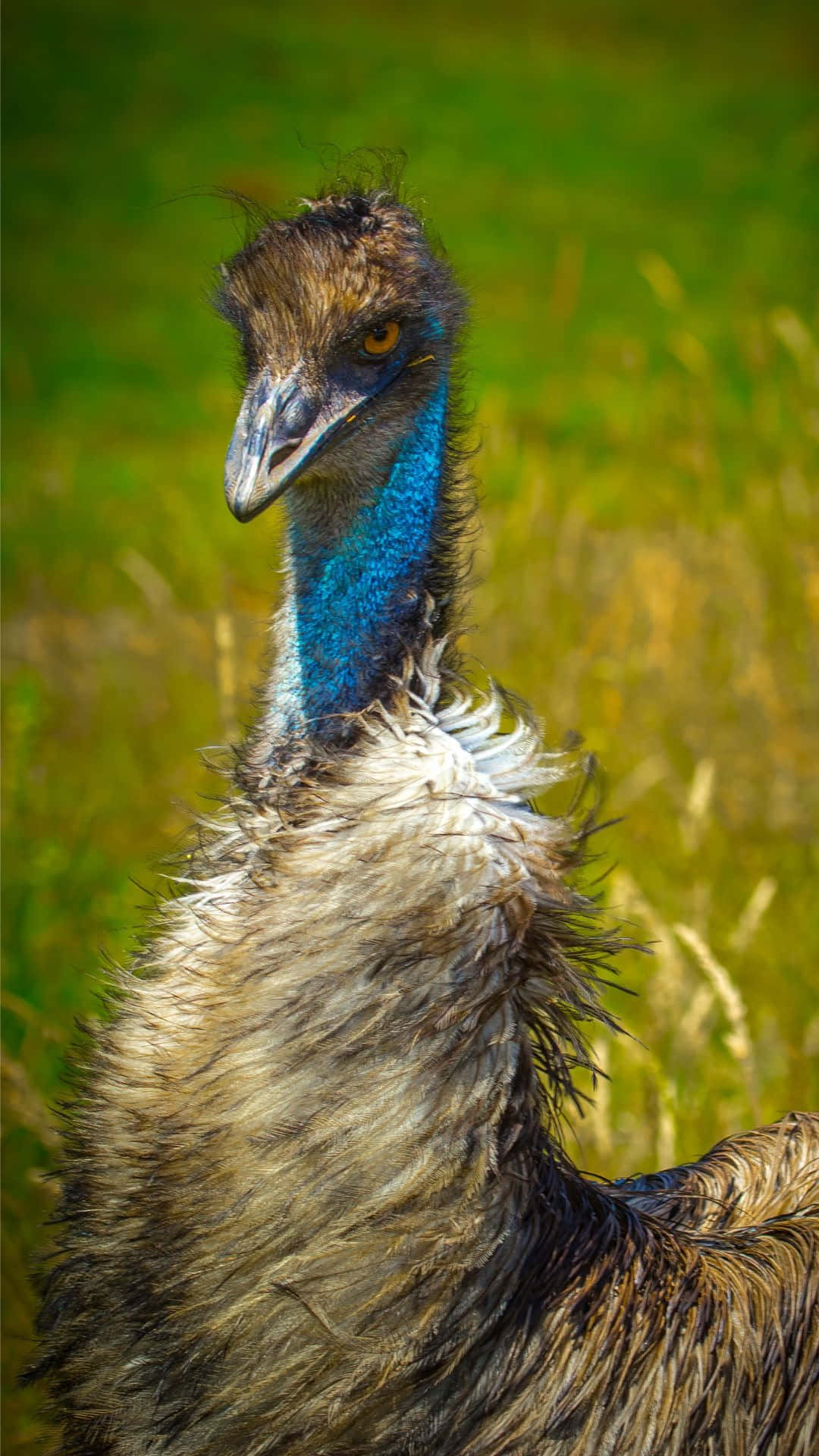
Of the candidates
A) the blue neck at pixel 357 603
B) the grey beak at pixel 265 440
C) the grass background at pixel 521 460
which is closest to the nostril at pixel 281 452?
the grey beak at pixel 265 440

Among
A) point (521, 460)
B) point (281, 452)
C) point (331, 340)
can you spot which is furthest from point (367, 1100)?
point (521, 460)

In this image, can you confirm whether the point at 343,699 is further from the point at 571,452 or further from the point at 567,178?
the point at 567,178

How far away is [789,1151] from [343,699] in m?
0.88

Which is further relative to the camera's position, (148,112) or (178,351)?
(148,112)

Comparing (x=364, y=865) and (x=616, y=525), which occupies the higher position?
(x=616, y=525)

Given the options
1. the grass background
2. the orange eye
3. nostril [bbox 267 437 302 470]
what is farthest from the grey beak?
the grass background

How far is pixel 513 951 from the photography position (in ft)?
5.57

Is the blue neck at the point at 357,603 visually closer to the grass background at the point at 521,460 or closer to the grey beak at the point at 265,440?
the grey beak at the point at 265,440

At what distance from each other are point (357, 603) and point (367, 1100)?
59cm

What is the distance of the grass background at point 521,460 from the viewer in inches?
131

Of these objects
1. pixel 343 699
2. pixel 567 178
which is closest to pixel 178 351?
pixel 567 178

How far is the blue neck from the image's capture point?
187 centimetres

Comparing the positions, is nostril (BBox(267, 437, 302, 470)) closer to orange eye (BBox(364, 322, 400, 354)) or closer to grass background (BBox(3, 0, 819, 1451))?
orange eye (BBox(364, 322, 400, 354))

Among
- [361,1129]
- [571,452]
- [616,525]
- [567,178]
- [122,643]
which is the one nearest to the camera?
[361,1129]
